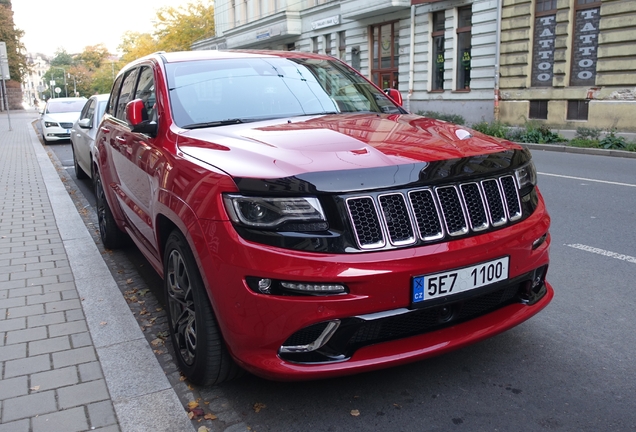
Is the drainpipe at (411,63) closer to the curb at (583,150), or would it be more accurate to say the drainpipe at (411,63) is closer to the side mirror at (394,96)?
the curb at (583,150)

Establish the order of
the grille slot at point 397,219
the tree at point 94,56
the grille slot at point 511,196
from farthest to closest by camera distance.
A: the tree at point 94,56 < the grille slot at point 511,196 < the grille slot at point 397,219

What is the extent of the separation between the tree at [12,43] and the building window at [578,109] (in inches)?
2540

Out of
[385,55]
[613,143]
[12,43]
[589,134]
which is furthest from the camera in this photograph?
[12,43]

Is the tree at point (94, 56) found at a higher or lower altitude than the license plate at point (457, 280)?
higher

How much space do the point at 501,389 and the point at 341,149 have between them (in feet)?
4.79

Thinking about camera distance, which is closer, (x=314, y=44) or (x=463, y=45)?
(x=463, y=45)

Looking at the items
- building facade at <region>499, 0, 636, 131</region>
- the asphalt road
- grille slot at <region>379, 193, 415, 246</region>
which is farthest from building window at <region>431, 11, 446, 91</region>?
grille slot at <region>379, 193, 415, 246</region>

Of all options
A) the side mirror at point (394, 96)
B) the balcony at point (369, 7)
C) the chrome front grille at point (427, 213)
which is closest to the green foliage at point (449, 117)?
the balcony at point (369, 7)

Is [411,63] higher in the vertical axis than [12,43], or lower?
lower

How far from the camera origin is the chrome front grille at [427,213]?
2662 millimetres

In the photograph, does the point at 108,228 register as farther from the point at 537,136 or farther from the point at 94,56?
the point at 94,56

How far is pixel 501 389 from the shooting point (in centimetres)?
310

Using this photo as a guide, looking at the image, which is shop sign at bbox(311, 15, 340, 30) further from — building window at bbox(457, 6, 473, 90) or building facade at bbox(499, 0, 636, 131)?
building facade at bbox(499, 0, 636, 131)

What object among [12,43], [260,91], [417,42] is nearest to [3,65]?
[417,42]
